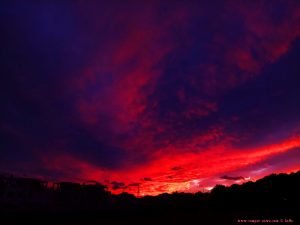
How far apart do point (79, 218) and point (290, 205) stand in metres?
17.0

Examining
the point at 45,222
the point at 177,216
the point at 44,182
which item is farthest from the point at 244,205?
the point at 44,182

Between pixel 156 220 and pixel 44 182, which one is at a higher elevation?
pixel 44 182

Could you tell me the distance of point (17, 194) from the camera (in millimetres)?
44656

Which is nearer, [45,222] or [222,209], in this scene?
[45,222]

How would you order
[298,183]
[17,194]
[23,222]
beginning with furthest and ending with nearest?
[17,194]
[298,183]
[23,222]

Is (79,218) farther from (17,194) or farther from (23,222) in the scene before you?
(17,194)

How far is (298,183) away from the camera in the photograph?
1192 inches

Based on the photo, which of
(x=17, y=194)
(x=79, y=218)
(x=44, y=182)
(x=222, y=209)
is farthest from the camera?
(x=44, y=182)

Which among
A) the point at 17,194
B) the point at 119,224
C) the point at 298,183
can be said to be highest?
the point at 17,194

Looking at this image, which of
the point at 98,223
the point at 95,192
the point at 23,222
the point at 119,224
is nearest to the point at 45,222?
the point at 23,222

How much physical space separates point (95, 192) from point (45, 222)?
33548 millimetres

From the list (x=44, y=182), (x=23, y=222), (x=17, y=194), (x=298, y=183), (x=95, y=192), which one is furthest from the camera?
(x=95, y=192)

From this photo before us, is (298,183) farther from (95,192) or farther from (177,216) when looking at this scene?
(95,192)

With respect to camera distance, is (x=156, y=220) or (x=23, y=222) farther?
(x=156, y=220)
